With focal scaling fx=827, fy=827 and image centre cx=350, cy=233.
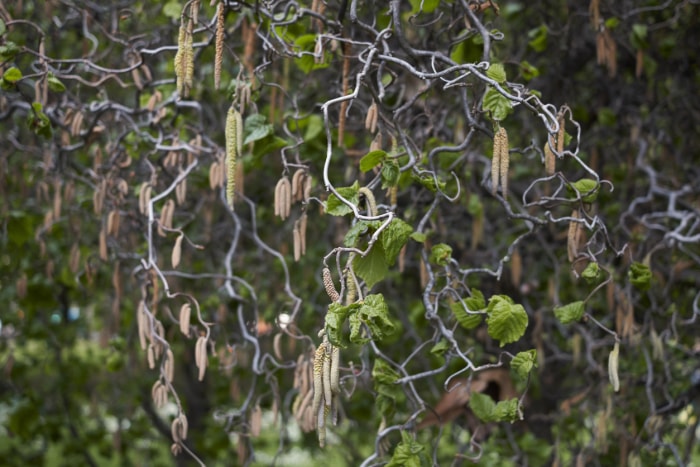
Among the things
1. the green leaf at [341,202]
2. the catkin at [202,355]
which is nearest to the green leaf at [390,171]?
the green leaf at [341,202]

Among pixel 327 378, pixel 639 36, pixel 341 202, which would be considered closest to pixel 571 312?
pixel 341 202

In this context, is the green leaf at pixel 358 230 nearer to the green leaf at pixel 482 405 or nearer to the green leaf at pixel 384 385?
the green leaf at pixel 384 385

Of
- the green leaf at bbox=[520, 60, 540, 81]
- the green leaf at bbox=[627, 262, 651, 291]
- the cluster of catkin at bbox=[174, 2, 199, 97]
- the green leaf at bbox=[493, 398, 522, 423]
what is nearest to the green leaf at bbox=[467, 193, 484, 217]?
the green leaf at bbox=[520, 60, 540, 81]

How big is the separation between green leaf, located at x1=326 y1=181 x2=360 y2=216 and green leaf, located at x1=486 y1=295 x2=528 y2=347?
369mm

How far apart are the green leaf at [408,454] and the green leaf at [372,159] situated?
57 centimetres

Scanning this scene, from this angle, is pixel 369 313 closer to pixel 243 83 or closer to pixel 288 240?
pixel 243 83

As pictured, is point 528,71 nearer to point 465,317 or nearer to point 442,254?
point 442,254

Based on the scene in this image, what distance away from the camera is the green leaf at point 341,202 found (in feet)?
5.07

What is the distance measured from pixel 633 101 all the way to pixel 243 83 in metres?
1.85

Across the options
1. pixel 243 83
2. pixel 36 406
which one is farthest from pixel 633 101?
pixel 36 406

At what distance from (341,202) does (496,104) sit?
1.27 ft

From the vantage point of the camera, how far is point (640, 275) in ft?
6.62

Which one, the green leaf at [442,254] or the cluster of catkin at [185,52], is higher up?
the cluster of catkin at [185,52]

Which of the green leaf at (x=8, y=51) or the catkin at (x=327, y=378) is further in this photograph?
the green leaf at (x=8, y=51)
